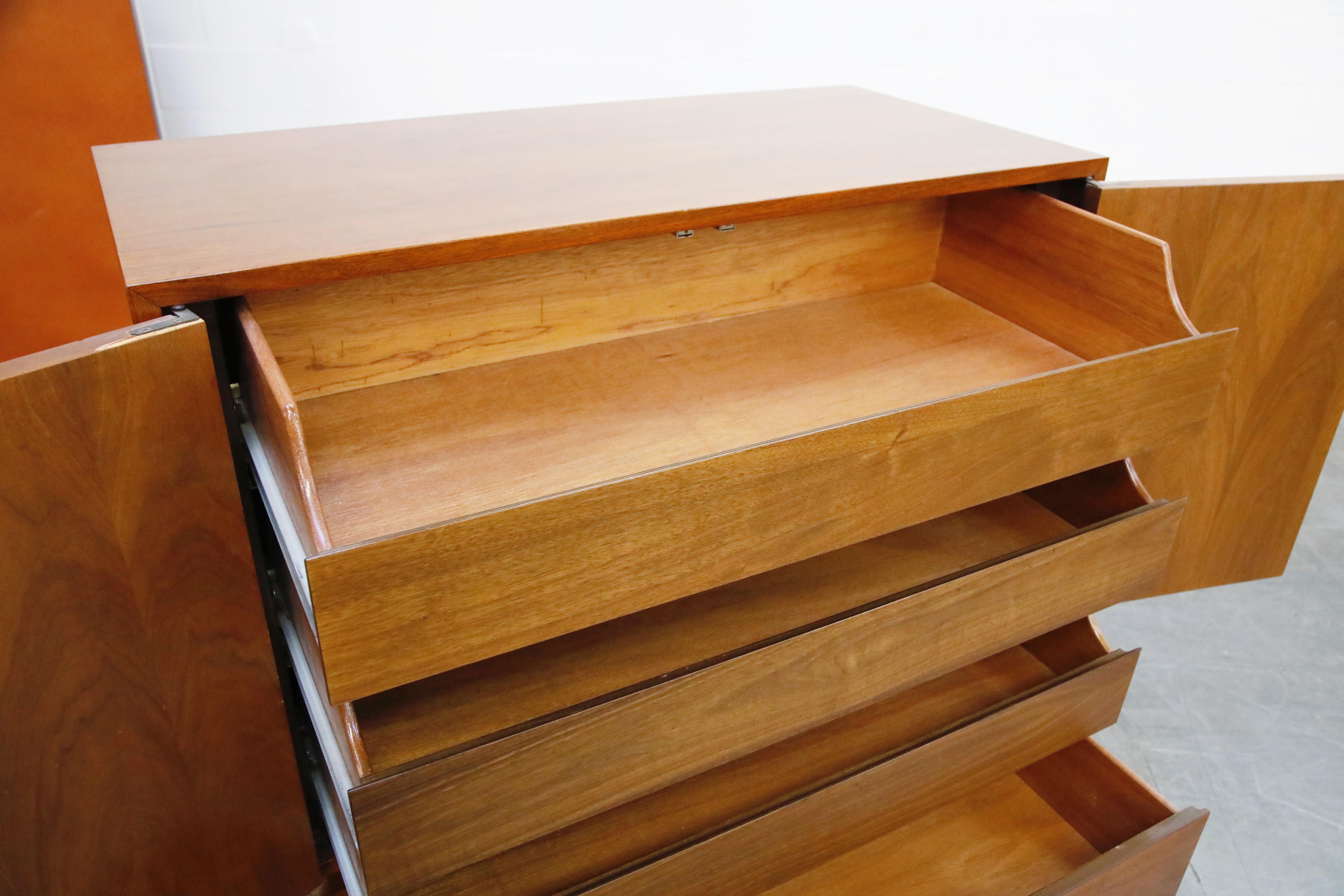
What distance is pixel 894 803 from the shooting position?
107 centimetres

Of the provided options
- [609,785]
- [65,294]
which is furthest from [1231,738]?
[65,294]

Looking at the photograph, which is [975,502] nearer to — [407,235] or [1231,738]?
[407,235]

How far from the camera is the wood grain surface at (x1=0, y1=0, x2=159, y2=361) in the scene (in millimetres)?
1660

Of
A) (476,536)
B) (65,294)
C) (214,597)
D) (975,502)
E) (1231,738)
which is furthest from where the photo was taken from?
(65,294)

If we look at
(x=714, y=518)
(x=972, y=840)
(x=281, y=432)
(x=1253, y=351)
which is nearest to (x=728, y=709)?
(x=714, y=518)

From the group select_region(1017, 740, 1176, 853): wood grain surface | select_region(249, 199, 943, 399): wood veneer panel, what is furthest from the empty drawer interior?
select_region(1017, 740, 1176, 853): wood grain surface

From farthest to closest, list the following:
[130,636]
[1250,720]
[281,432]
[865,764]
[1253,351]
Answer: [1250,720] → [1253,351] → [865,764] → [130,636] → [281,432]

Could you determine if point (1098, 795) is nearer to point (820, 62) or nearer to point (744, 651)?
point (744, 651)

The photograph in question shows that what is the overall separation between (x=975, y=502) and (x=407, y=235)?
543 mm

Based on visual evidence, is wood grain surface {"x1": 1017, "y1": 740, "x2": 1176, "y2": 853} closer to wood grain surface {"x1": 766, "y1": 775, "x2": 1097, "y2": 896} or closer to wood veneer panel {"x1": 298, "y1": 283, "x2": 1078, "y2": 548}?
wood grain surface {"x1": 766, "y1": 775, "x2": 1097, "y2": 896}

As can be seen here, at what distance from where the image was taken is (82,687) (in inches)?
29.4

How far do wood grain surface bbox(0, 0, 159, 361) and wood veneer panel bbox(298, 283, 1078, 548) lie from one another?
3.32ft

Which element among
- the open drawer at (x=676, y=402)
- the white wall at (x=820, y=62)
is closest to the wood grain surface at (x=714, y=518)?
the open drawer at (x=676, y=402)

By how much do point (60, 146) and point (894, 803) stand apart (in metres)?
1.70
